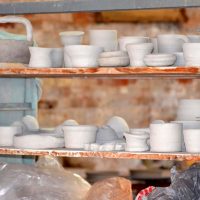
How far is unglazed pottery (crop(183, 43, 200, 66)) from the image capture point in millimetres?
2637

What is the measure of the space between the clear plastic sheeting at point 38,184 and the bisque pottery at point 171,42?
84 cm

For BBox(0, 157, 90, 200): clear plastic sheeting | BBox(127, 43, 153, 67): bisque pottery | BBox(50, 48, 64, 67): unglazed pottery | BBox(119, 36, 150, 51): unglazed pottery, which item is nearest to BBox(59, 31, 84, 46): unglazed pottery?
BBox(50, 48, 64, 67): unglazed pottery

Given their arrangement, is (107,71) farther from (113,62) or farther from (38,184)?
(38,184)

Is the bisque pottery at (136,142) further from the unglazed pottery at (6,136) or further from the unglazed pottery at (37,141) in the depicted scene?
the unglazed pottery at (6,136)

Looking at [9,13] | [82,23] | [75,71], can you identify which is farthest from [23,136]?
[82,23]

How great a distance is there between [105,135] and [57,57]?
0.43 metres

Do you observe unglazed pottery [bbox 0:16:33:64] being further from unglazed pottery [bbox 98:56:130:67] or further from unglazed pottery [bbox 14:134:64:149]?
unglazed pottery [bbox 98:56:130:67]

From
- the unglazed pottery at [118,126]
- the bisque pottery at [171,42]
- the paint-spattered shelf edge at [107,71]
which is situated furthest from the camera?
the unglazed pottery at [118,126]

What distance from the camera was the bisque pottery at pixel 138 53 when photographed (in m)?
2.74

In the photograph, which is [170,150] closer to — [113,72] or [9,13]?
[113,72]

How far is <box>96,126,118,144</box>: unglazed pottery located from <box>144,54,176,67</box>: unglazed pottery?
A: 18.0 inches

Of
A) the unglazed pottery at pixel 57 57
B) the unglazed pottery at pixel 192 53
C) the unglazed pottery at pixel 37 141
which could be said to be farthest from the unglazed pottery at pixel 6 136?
the unglazed pottery at pixel 192 53

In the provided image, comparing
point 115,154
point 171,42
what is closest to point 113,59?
point 171,42

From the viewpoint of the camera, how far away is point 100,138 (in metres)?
2.98
